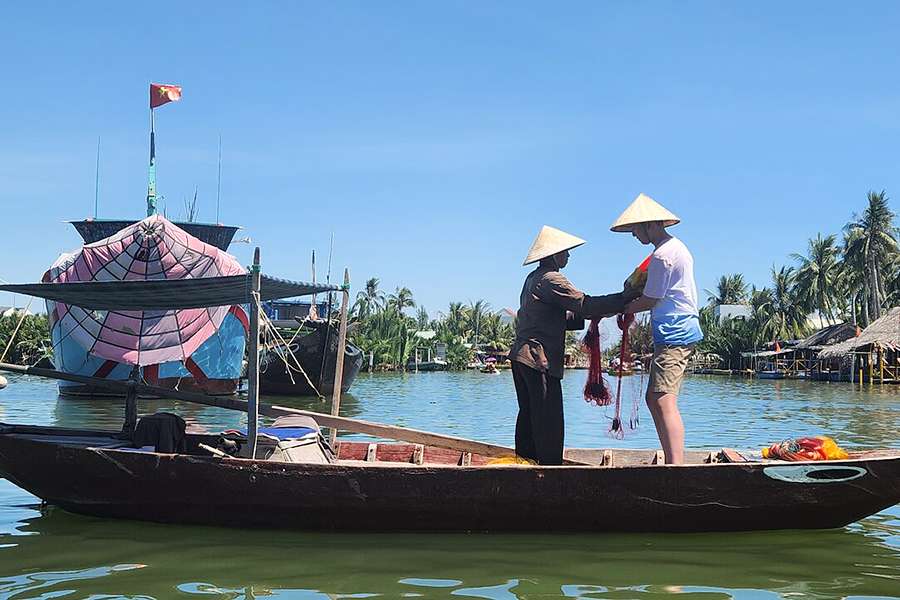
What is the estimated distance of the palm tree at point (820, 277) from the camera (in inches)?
2062

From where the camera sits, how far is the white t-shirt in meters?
5.79

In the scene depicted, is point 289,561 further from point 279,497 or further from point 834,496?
point 834,496

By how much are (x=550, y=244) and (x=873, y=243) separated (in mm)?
45201

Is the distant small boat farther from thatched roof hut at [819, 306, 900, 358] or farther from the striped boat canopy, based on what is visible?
the striped boat canopy

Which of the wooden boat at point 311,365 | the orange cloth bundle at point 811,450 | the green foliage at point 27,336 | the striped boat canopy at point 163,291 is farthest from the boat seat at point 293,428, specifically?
the green foliage at point 27,336

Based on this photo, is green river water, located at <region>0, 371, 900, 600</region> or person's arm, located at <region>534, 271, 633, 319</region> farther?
person's arm, located at <region>534, 271, 633, 319</region>

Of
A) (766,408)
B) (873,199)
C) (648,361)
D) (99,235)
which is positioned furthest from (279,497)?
(873,199)

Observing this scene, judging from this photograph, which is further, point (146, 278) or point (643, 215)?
point (146, 278)

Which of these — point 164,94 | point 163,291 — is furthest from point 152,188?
point 163,291

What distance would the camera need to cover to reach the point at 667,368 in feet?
19.1

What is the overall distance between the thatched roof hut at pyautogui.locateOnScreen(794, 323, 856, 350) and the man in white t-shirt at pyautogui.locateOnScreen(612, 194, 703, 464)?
42.8 m

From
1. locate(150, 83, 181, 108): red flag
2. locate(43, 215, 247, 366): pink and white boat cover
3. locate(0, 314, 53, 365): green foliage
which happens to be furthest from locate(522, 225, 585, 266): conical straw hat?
locate(0, 314, 53, 365): green foliage

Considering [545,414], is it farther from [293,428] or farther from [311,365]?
[311,365]

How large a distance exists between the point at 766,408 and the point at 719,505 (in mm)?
17682
